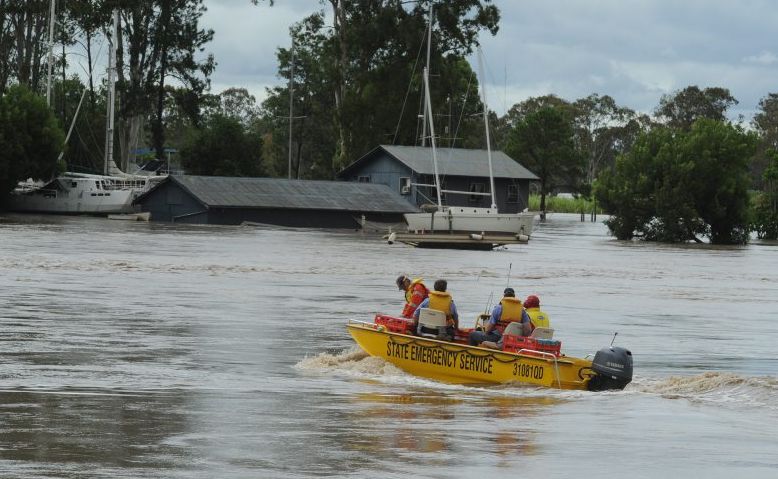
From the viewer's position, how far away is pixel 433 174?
90688mm

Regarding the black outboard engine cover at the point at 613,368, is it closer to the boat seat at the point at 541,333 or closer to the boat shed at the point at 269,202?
the boat seat at the point at 541,333

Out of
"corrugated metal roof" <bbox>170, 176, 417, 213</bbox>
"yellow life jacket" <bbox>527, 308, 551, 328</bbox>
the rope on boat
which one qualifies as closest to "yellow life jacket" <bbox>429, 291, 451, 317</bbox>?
the rope on boat

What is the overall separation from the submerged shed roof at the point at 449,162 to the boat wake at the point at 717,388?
224 feet

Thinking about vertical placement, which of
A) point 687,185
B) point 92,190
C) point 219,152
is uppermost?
point 219,152

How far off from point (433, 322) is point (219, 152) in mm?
80504

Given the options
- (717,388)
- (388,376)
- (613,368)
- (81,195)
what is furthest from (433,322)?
(81,195)

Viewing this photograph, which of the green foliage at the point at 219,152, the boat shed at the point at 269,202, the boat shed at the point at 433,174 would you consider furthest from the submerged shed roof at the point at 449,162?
the green foliage at the point at 219,152

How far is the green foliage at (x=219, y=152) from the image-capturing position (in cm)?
10081

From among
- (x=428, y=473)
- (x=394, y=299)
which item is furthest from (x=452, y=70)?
(x=428, y=473)

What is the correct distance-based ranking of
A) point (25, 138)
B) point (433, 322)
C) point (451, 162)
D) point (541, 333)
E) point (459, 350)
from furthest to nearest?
point (451, 162) < point (25, 138) < point (433, 322) < point (459, 350) < point (541, 333)

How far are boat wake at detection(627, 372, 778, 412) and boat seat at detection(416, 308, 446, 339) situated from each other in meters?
3.10

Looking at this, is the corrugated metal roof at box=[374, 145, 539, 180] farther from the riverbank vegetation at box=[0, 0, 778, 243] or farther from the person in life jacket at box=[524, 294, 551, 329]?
the person in life jacket at box=[524, 294, 551, 329]

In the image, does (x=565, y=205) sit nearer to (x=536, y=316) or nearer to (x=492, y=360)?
(x=536, y=316)

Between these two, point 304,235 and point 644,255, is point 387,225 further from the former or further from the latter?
point 644,255
